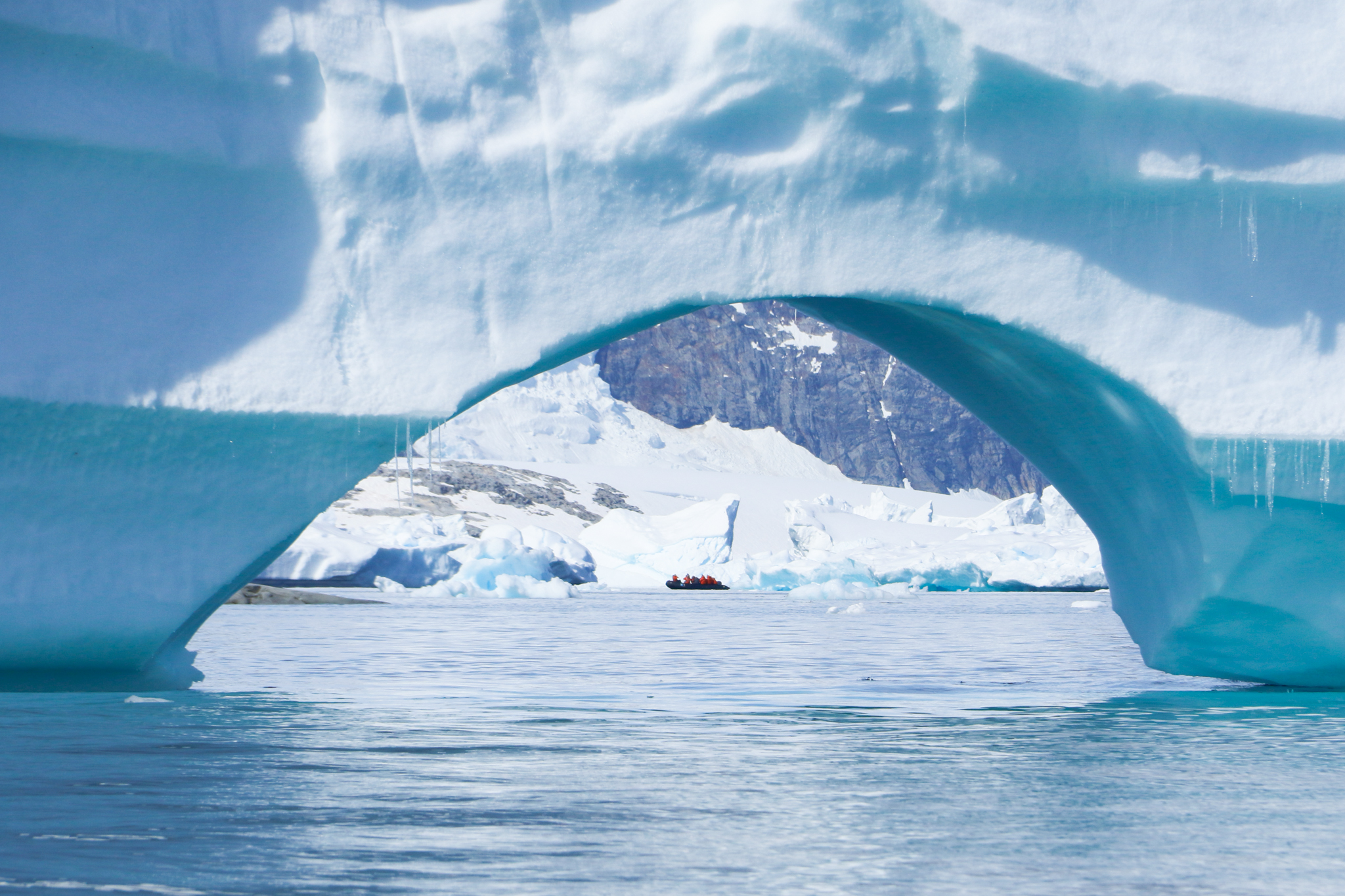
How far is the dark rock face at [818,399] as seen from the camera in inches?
4449

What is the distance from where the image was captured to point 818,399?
11438cm

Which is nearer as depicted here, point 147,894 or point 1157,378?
point 147,894

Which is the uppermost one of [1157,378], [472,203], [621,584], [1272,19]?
[1272,19]

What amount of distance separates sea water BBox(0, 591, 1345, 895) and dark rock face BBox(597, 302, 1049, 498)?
338ft

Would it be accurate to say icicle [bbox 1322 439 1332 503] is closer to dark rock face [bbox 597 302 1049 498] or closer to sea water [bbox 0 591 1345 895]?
sea water [bbox 0 591 1345 895]

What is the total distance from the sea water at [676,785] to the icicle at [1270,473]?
42.9 inches

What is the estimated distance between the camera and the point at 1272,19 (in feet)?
27.3

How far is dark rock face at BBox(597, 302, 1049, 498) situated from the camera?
11300 cm

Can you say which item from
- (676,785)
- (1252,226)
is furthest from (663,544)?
(676,785)

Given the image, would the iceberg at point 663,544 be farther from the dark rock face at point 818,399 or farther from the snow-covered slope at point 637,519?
the dark rock face at point 818,399

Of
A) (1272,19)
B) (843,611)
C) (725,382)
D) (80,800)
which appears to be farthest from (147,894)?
(725,382)

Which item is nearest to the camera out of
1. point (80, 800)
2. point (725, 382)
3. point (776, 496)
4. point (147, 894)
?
point (147, 894)

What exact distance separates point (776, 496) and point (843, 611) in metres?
55.4

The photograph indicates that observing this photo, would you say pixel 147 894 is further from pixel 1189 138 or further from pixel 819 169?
pixel 1189 138
